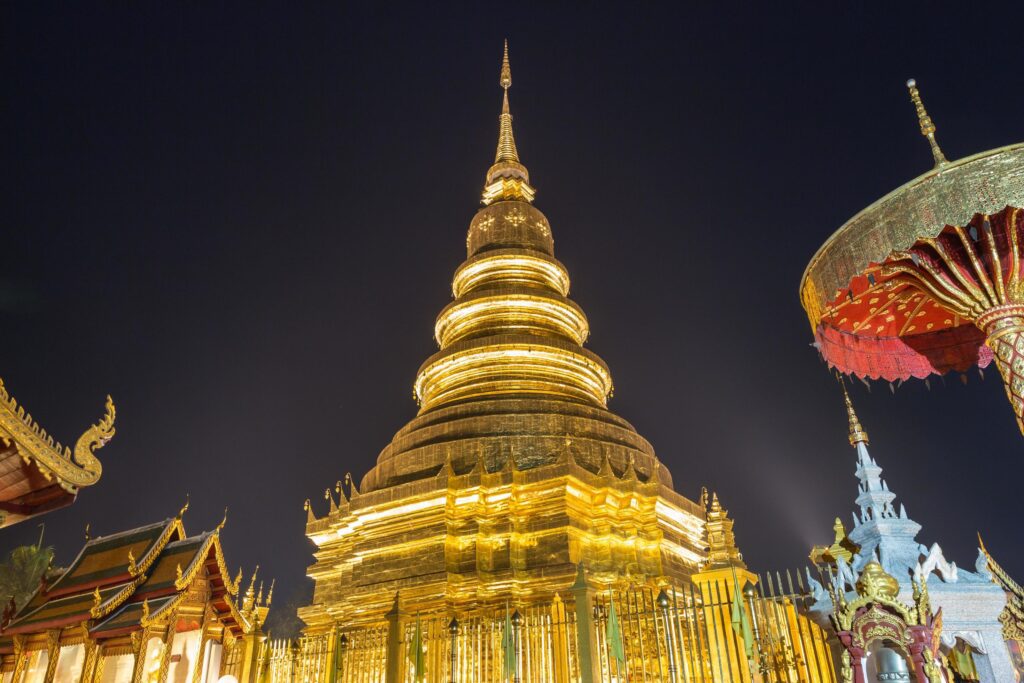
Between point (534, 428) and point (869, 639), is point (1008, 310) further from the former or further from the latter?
point (534, 428)

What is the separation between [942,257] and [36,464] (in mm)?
11590

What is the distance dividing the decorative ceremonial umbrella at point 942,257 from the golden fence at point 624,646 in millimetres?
3303

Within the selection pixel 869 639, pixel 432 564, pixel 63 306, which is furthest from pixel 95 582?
pixel 63 306

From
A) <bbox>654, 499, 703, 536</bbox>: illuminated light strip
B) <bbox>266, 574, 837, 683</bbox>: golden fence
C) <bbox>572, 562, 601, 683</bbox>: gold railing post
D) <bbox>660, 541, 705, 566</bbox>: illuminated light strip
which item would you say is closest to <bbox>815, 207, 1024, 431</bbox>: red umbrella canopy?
<bbox>266, 574, 837, 683</bbox>: golden fence

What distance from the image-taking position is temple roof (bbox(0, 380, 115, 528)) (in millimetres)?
9777

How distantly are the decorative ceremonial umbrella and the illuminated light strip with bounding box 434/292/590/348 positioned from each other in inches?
398

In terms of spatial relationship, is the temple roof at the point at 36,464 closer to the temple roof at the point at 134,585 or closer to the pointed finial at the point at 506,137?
the temple roof at the point at 134,585

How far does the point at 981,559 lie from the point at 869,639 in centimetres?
492

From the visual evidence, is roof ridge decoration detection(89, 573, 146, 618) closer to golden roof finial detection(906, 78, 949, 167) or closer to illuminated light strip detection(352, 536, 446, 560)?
illuminated light strip detection(352, 536, 446, 560)

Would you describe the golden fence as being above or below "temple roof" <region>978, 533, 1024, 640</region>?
below

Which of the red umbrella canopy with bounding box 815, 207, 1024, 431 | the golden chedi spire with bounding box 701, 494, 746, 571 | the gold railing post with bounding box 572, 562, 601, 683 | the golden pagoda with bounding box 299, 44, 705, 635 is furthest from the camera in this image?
the golden pagoda with bounding box 299, 44, 705, 635

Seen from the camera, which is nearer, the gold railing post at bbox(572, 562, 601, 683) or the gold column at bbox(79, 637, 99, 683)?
the gold railing post at bbox(572, 562, 601, 683)

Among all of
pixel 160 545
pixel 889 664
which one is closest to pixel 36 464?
pixel 160 545

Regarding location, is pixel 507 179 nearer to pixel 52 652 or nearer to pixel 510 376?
pixel 510 376
